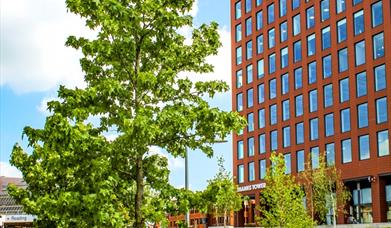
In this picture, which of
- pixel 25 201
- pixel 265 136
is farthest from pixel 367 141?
pixel 25 201

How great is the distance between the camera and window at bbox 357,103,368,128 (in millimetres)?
71500

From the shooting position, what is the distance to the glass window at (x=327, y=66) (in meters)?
77.7

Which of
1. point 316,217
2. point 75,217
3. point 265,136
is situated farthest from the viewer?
point 265,136

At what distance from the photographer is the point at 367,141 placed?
70.9 meters

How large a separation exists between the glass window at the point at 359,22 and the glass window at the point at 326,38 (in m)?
4.71

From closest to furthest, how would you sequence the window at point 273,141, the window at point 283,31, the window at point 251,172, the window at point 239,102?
1. the window at point 283,31
2. the window at point 273,141
3. the window at point 251,172
4. the window at point 239,102

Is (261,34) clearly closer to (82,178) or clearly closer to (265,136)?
(265,136)

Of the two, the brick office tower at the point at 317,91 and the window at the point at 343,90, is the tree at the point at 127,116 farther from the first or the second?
the window at the point at 343,90

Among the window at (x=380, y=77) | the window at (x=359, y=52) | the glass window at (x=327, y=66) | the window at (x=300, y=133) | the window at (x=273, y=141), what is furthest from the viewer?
the window at (x=273, y=141)

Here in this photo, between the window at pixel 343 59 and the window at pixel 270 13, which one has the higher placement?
the window at pixel 270 13

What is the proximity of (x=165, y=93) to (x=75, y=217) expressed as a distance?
3.85 meters

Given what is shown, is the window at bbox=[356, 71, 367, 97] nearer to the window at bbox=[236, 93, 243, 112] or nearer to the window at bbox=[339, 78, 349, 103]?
the window at bbox=[339, 78, 349, 103]

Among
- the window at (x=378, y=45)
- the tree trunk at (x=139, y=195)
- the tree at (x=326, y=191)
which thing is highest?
the window at (x=378, y=45)

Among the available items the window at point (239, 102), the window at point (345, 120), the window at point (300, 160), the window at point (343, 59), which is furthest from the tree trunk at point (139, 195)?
the window at point (239, 102)
